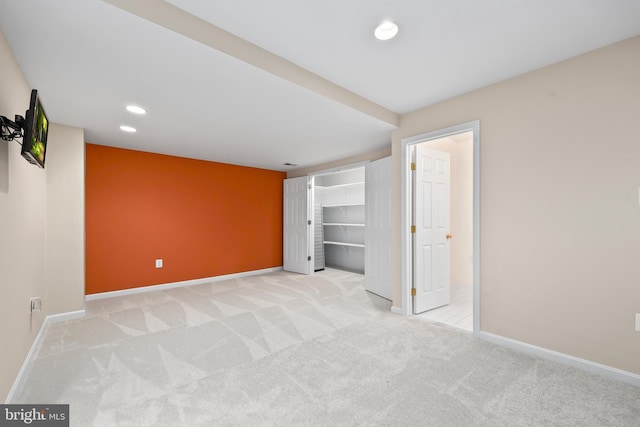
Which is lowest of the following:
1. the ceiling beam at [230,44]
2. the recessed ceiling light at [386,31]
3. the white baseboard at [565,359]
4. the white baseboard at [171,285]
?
the white baseboard at [171,285]

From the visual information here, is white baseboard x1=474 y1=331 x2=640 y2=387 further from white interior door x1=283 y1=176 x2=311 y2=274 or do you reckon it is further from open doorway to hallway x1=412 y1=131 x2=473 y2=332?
white interior door x1=283 y1=176 x2=311 y2=274

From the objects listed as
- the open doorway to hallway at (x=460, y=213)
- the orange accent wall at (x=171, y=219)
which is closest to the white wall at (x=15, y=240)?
the orange accent wall at (x=171, y=219)

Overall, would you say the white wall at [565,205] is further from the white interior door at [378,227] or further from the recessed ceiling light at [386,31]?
the white interior door at [378,227]

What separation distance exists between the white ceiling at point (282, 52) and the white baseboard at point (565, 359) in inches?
91.8

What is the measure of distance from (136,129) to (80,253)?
164cm

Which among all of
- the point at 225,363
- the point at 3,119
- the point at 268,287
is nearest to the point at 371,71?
the point at 3,119

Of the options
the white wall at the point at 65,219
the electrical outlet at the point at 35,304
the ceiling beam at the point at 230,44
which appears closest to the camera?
the ceiling beam at the point at 230,44

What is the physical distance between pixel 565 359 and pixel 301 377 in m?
2.07

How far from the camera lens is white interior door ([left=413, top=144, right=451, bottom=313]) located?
11.0 ft

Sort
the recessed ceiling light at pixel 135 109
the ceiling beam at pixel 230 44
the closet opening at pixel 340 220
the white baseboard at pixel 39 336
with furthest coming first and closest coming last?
the closet opening at pixel 340 220 → the recessed ceiling light at pixel 135 109 → the white baseboard at pixel 39 336 → the ceiling beam at pixel 230 44

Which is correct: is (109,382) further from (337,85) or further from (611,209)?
(611,209)

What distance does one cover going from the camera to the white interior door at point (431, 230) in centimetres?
336

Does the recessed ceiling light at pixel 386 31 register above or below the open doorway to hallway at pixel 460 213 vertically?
above

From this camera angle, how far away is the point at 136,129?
344 centimetres
